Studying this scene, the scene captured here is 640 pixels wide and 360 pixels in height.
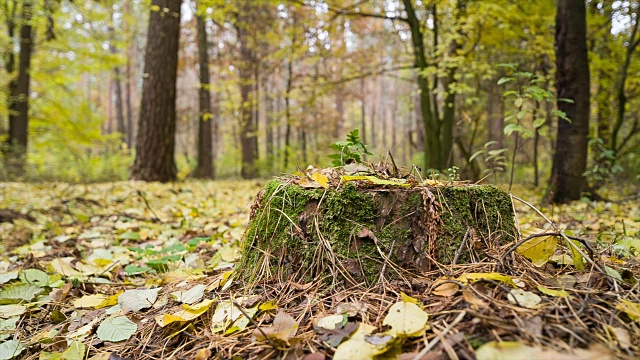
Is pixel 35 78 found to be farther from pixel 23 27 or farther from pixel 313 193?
pixel 313 193

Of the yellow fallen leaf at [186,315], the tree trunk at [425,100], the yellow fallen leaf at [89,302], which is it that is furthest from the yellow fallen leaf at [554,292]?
the tree trunk at [425,100]

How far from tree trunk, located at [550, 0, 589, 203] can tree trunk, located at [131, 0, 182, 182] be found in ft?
18.2

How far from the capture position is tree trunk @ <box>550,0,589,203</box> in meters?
4.06

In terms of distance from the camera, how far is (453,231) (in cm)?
133

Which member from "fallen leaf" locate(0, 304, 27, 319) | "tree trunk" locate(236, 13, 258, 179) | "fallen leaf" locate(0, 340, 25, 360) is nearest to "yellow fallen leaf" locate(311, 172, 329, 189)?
"fallen leaf" locate(0, 340, 25, 360)

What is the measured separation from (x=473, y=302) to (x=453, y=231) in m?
0.44

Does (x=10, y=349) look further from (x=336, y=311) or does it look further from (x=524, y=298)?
(x=524, y=298)

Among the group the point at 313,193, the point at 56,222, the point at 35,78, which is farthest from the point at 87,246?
the point at 35,78

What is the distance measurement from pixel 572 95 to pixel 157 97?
5.78 m

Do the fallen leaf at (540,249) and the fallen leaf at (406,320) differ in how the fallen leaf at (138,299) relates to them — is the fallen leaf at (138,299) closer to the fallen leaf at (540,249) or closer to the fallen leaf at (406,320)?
the fallen leaf at (406,320)

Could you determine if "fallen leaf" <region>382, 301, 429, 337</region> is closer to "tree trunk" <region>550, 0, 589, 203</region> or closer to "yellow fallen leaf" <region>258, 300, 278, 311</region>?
"yellow fallen leaf" <region>258, 300, 278, 311</region>

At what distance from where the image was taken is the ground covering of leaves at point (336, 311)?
86 centimetres

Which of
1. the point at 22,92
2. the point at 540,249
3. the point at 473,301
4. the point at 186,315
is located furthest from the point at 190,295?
the point at 22,92

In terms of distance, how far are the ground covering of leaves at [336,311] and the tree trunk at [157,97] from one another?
399 centimetres
